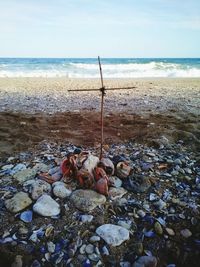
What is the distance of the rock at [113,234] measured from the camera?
2.61 metres

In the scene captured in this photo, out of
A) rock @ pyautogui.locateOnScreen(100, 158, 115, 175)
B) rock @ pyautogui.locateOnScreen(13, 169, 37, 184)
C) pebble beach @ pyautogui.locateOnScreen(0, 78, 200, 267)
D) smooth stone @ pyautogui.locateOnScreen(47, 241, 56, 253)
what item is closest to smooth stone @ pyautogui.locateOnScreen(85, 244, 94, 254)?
pebble beach @ pyautogui.locateOnScreen(0, 78, 200, 267)

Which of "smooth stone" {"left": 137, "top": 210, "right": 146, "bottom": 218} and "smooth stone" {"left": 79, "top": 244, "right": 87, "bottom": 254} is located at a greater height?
"smooth stone" {"left": 137, "top": 210, "right": 146, "bottom": 218}

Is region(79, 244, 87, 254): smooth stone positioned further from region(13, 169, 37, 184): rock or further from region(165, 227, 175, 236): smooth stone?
region(13, 169, 37, 184): rock

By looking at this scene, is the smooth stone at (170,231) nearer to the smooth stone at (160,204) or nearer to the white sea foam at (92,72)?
the smooth stone at (160,204)

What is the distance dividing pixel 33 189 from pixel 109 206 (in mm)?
923

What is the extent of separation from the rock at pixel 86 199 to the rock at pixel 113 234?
0.32 m

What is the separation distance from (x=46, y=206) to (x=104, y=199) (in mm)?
654

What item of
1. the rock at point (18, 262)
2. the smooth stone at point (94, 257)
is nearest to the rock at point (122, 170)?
the smooth stone at point (94, 257)

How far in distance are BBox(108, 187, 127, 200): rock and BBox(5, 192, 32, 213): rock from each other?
0.94 m

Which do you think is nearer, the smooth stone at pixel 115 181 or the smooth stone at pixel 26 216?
the smooth stone at pixel 26 216

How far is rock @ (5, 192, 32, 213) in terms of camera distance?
9.72ft

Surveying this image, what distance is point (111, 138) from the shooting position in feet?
16.9

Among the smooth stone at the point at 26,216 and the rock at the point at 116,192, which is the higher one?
the rock at the point at 116,192

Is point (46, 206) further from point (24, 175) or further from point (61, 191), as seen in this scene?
point (24, 175)
